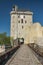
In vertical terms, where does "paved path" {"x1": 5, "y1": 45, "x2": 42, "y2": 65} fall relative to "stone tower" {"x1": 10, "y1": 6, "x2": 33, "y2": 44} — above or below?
below

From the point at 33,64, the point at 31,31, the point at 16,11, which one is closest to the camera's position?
the point at 33,64

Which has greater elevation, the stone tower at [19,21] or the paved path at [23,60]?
the stone tower at [19,21]

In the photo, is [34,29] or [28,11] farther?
[28,11]

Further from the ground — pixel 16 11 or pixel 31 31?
pixel 16 11

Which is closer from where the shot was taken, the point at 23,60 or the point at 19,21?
the point at 23,60

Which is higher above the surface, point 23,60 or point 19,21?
point 19,21

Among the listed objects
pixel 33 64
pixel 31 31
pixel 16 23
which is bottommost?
pixel 33 64

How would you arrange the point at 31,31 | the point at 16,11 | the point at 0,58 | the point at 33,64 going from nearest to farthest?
the point at 0,58 < the point at 33,64 < the point at 31,31 < the point at 16,11

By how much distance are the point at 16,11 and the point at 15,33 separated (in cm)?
1035

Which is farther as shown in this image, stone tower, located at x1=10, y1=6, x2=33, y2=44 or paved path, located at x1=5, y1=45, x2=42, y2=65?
stone tower, located at x1=10, y1=6, x2=33, y2=44

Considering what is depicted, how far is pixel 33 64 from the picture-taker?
964 cm

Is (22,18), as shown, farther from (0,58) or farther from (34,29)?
(0,58)

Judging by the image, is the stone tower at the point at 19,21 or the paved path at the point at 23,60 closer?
the paved path at the point at 23,60

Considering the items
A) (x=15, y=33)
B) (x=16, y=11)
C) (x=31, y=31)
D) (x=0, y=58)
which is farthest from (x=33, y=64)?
(x=16, y=11)
